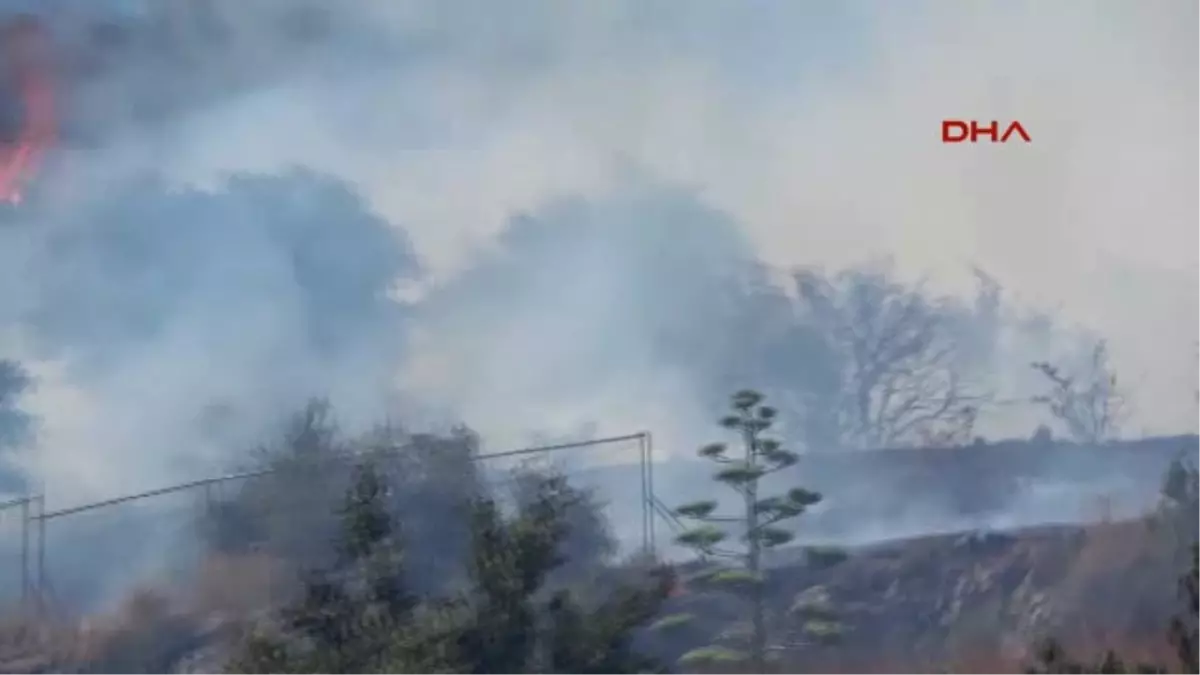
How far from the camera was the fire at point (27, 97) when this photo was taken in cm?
438

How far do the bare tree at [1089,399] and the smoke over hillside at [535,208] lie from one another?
59 mm

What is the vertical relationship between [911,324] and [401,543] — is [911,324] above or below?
above

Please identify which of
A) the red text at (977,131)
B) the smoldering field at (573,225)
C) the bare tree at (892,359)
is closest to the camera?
the smoldering field at (573,225)

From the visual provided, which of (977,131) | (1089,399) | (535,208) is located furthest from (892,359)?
(535,208)

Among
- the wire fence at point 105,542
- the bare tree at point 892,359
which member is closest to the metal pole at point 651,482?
the bare tree at point 892,359

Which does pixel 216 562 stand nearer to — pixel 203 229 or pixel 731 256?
pixel 203 229

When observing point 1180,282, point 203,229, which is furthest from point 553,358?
point 1180,282

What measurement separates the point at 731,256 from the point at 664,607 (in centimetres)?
102

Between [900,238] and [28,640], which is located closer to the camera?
[28,640]

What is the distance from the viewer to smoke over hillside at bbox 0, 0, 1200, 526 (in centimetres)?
434

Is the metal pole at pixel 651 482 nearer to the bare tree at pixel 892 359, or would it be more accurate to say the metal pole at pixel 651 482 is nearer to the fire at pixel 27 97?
the bare tree at pixel 892 359

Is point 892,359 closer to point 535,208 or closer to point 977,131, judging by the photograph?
point 977,131

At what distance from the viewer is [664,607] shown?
4.35 m

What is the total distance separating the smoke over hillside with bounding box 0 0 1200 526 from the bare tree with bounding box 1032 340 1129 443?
0.06m
